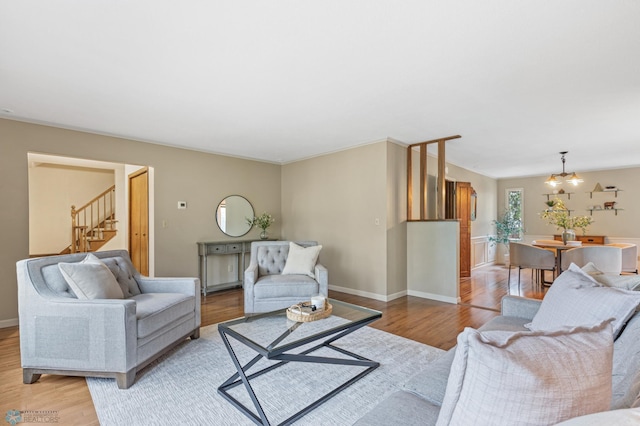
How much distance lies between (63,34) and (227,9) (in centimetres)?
114

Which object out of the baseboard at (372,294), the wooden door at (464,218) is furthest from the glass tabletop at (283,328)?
the wooden door at (464,218)

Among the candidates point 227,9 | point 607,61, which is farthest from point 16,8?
point 607,61

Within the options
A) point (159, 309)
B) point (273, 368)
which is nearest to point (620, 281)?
point (273, 368)

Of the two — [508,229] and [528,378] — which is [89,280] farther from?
[508,229]

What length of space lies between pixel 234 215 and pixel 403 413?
4.76 m

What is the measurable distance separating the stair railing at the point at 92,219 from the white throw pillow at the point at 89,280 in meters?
4.80

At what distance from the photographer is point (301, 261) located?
398 centimetres

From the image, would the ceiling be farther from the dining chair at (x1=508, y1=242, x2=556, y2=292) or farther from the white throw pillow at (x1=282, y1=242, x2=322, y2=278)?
the dining chair at (x1=508, y1=242, x2=556, y2=292)

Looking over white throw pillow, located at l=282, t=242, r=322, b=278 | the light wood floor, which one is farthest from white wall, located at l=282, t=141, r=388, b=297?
white throw pillow, located at l=282, t=242, r=322, b=278

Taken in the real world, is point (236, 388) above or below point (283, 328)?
below

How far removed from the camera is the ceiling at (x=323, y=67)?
1759 mm

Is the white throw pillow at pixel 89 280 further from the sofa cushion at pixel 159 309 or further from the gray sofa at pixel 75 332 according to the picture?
the sofa cushion at pixel 159 309

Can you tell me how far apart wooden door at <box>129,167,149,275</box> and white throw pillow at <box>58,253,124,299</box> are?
240 cm

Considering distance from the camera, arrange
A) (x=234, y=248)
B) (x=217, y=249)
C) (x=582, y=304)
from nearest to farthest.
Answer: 1. (x=582, y=304)
2. (x=217, y=249)
3. (x=234, y=248)
